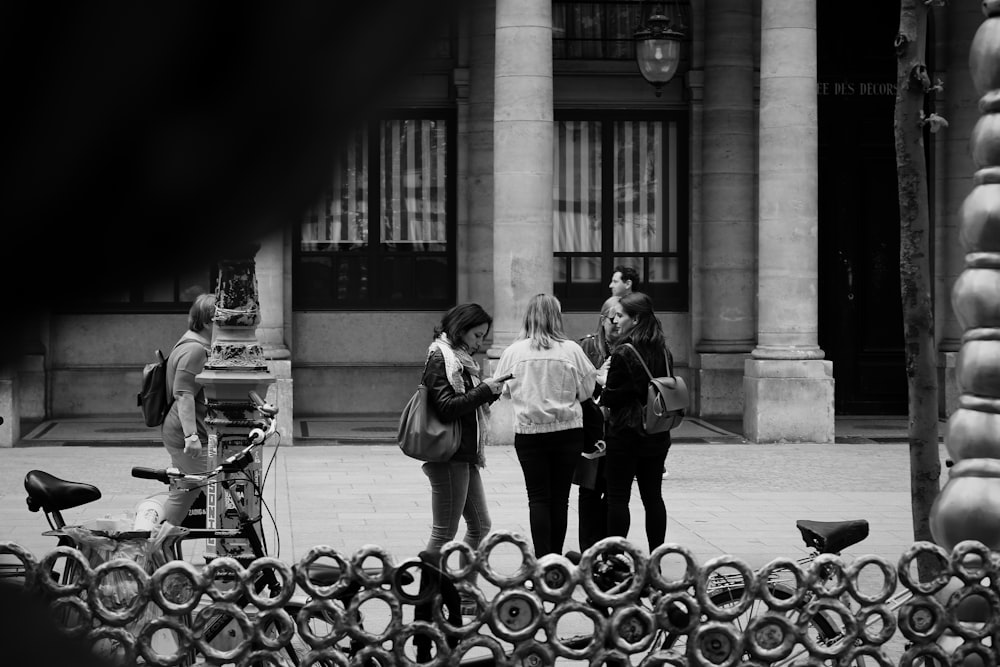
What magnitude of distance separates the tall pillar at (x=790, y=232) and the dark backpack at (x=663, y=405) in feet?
30.8

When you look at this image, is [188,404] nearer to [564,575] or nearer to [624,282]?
[624,282]

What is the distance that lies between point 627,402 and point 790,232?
9631 mm

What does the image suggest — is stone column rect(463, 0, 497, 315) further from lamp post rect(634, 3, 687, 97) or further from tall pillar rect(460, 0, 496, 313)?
lamp post rect(634, 3, 687, 97)

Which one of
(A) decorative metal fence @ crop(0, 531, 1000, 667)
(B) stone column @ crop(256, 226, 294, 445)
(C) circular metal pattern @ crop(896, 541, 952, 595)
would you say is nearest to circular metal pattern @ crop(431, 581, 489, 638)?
(A) decorative metal fence @ crop(0, 531, 1000, 667)

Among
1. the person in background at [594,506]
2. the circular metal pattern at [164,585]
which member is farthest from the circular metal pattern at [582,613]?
the person in background at [594,506]

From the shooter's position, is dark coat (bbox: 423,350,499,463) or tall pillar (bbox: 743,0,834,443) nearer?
dark coat (bbox: 423,350,499,463)

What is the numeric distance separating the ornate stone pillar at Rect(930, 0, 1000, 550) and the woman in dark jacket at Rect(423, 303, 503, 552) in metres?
3.51

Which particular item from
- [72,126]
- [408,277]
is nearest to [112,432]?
[408,277]

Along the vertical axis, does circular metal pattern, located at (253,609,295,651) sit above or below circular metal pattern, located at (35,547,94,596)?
below

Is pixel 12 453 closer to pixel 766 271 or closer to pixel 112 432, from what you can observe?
pixel 112 432

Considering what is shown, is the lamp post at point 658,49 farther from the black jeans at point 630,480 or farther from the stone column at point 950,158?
the black jeans at point 630,480

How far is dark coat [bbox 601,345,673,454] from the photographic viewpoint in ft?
29.3

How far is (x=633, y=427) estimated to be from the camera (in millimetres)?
8922

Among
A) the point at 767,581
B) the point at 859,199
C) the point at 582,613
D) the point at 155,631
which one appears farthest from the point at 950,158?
the point at 155,631
